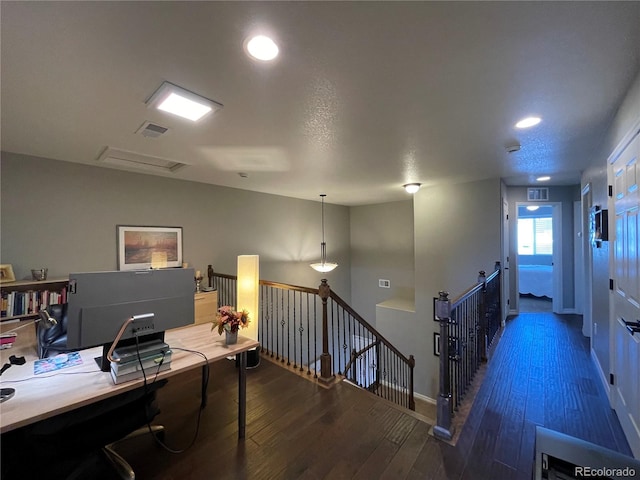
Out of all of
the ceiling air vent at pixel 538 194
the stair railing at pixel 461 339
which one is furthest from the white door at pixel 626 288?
the ceiling air vent at pixel 538 194

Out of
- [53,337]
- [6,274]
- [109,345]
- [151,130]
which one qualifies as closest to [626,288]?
[109,345]

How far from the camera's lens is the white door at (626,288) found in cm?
162

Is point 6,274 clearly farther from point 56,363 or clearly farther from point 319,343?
point 319,343

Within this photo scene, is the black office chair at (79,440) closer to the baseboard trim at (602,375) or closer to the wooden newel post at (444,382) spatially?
the wooden newel post at (444,382)

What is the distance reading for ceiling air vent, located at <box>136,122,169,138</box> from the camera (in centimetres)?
223

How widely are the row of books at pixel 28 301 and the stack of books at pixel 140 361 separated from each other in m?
2.14

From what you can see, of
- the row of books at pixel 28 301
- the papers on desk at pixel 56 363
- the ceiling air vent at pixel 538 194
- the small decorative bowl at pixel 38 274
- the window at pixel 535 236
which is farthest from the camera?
the window at pixel 535 236

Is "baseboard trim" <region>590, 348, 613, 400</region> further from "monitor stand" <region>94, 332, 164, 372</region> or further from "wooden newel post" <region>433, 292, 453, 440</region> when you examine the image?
"monitor stand" <region>94, 332, 164, 372</region>

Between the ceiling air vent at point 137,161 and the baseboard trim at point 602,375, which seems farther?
the ceiling air vent at point 137,161

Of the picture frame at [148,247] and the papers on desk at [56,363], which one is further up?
the picture frame at [148,247]

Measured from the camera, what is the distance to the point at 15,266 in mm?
2799

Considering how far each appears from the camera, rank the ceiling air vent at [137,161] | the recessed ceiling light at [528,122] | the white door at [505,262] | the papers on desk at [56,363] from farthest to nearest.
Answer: the white door at [505,262] → the ceiling air vent at [137,161] → the recessed ceiling light at [528,122] → the papers on desk at [56,363]

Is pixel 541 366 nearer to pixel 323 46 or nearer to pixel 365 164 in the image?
pixel 365 164

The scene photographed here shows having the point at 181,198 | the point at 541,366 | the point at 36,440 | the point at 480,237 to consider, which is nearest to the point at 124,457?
the point at 36,440
